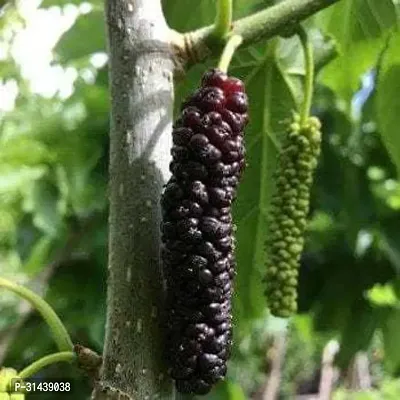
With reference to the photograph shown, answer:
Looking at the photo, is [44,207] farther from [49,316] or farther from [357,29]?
[49,316]

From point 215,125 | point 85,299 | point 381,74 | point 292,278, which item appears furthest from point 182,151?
point 85,299

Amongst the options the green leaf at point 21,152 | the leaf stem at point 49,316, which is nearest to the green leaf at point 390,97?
the leaf stem at point 49,316

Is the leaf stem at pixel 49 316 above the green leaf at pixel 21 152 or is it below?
below

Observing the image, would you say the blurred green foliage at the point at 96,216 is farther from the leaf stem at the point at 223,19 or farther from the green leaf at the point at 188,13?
the leaf stem at the point at 223,19

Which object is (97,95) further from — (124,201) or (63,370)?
(124,201)

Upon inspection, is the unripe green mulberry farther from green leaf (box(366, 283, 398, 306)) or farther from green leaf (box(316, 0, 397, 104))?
green leaf (box(366, 283, 398, 306))

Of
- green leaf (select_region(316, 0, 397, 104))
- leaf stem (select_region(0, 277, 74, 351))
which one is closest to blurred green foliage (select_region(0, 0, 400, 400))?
green leaf (select_region(316, 0, 397, 104))
